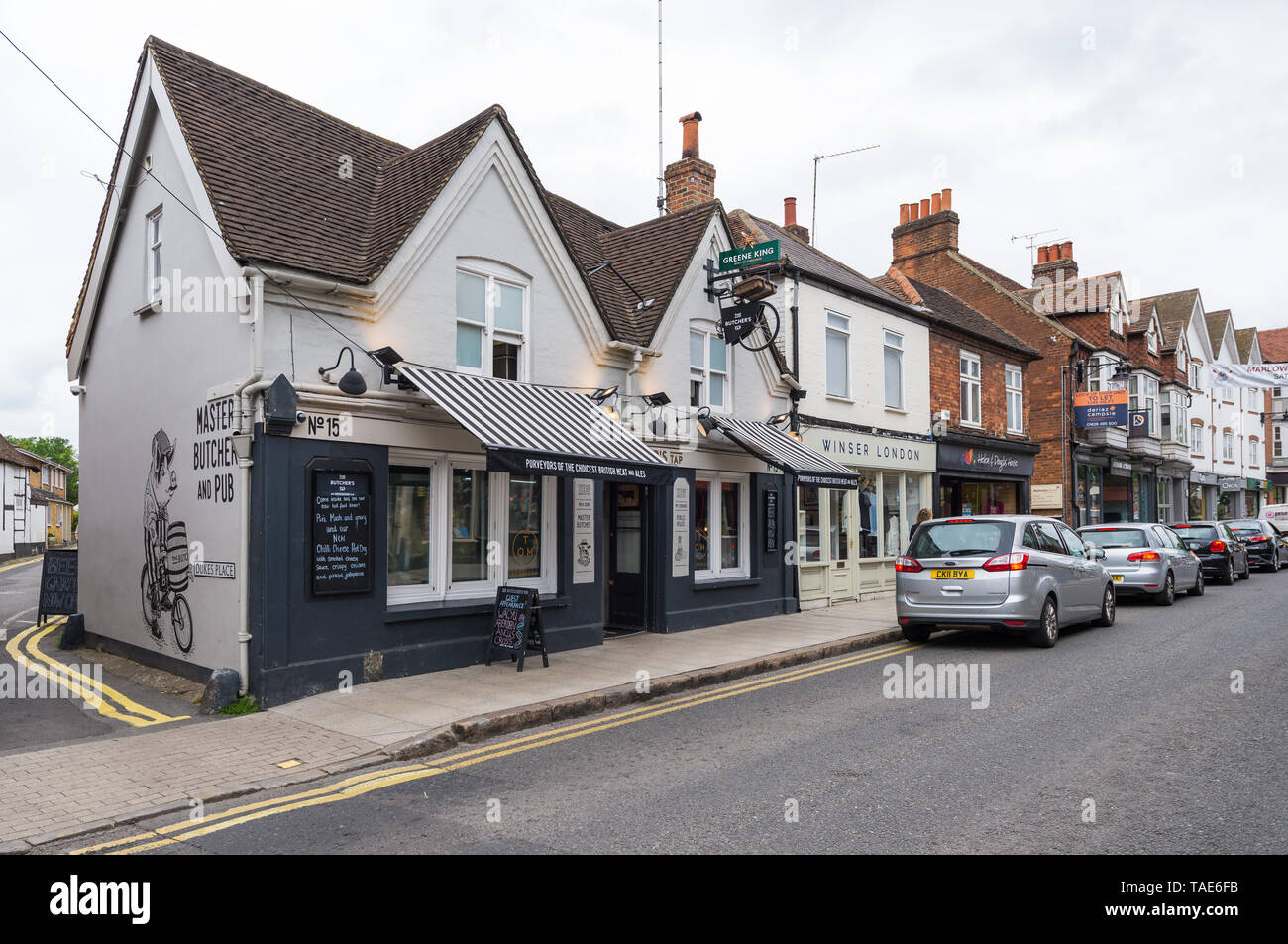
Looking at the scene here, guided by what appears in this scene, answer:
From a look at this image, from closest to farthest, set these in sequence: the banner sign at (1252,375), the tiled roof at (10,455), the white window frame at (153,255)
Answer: the white window frame at (153,255)
the banner sign at (1252,375)
the tiled roof at (10,455)

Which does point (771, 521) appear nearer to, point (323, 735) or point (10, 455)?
point (323, 735)

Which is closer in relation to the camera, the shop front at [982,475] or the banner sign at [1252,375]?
the shop front at [982,475]

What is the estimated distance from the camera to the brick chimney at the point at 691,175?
59.1ft

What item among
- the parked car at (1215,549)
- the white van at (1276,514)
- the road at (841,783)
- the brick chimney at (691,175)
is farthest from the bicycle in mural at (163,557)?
the white van at (1276,514)

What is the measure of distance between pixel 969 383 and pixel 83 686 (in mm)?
Result: 19928

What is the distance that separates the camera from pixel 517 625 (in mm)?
10031

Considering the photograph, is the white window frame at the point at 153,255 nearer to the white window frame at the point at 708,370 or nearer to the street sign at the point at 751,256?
the white window frame at the point at 708,370

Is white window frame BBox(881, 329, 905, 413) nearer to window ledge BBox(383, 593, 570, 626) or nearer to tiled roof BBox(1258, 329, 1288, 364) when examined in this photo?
window ledge BBox(383, 593, 570, 626)

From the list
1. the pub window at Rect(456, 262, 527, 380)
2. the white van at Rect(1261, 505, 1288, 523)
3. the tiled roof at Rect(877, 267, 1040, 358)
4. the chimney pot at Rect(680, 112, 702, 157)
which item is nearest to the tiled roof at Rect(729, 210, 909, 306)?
the chimney pot at Rect(680, 112, 702, 157)

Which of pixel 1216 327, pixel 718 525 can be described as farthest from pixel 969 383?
pixel 1216 327

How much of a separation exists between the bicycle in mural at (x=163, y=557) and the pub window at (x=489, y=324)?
12.1 feet
